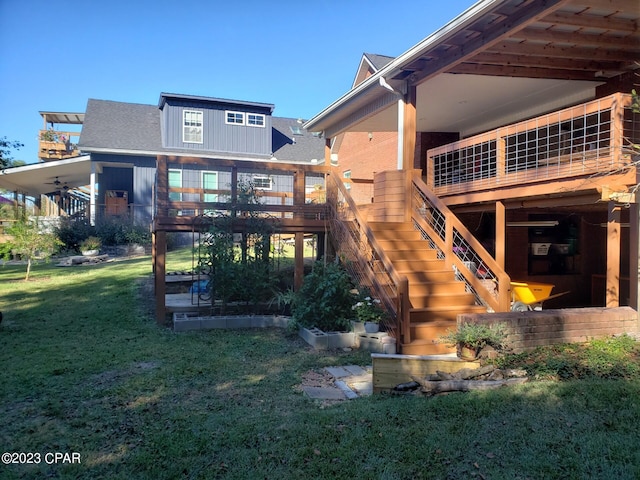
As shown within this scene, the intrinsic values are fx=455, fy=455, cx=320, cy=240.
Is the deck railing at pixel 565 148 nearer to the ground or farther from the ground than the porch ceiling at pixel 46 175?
nearer to the ground

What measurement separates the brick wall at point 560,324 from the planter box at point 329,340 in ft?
5.44

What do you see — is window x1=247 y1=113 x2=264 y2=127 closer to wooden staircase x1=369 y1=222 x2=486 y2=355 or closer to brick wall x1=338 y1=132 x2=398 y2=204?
brick wall x1=338 y1=132 x2=398 y2=204

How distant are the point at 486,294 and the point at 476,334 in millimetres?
1827

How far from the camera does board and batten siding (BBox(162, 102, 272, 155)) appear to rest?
22.7 meters

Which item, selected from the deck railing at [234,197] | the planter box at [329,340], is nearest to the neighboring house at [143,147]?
the deck railing at [234,197]

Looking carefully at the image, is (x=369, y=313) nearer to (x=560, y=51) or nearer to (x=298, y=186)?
(x=298, y=186)

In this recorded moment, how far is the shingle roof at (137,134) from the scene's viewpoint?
854 inches

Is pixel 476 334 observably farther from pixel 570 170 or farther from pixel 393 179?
pixel 393 179

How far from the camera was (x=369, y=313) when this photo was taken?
20.9ft

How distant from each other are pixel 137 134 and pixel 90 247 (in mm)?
7936

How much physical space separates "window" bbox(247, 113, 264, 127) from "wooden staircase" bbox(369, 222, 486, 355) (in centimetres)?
1769

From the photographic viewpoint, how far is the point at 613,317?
577cm

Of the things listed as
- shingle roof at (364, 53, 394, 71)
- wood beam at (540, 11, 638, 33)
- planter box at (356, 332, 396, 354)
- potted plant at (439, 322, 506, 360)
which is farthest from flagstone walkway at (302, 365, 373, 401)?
shingle roof at (364, 53, 394, 71)

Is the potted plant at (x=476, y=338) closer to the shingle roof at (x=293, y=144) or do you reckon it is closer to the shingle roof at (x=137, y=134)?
the shingle roof at (x=137, y=134)
